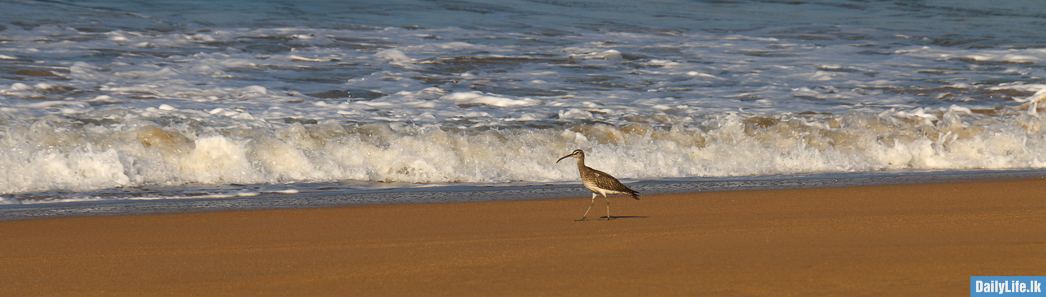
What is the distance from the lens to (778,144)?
9.69 m

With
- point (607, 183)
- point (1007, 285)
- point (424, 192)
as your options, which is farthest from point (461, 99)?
point (1007, 285)

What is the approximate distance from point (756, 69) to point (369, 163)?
8267 millimetres

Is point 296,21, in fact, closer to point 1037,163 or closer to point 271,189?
point 271,189

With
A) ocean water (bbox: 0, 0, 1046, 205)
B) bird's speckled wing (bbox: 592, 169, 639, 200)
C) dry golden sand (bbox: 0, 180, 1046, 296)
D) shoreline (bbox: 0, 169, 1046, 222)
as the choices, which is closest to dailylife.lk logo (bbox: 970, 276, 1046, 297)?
dry golden sand (bbox: 0, 180, 1046, 296)

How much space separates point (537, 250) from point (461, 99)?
6.96 m

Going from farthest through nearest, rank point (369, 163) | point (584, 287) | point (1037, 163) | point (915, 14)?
point (915, 14)
point (1037, 163)
point (369, 163)
point (584, 287)

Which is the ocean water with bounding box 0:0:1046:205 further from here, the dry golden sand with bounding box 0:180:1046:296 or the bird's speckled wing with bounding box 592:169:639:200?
the bird's speckled wing with bounding box 592:169:639:200

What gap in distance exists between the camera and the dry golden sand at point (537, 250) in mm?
3756

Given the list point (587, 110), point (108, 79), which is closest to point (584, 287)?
point (587, 110)

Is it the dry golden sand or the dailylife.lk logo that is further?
the dry golden sand

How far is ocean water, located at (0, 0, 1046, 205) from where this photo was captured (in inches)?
318

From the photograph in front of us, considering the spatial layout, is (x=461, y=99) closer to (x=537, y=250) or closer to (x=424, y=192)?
(x=424, y=192)

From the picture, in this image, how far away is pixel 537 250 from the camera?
14.8ft

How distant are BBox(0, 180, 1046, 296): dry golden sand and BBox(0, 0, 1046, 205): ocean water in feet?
6.04
